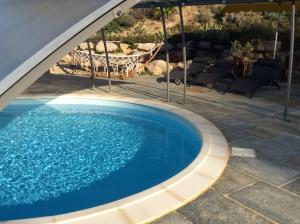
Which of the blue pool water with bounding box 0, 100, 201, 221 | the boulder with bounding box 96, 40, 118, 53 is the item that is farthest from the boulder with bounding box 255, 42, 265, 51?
the boulder with bounding box 96, 40, 118, 53

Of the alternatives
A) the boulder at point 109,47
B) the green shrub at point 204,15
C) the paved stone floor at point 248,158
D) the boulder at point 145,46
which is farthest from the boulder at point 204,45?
the green shrub at point 204,15

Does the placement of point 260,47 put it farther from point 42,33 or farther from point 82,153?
point 42,33

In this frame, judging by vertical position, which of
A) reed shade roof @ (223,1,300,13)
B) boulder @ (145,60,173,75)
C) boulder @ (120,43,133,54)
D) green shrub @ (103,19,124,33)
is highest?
reed shade roof @ (223,1,300,13)

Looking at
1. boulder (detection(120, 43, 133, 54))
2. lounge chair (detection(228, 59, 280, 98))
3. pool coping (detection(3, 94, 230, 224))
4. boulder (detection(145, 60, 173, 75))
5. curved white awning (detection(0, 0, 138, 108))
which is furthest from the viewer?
boulder (detection(120, 43, 133, 54))

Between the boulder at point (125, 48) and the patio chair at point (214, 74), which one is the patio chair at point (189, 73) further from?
the boulder at point (125, 48)

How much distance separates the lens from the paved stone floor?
4820 mm

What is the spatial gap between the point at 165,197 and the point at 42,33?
2.82m

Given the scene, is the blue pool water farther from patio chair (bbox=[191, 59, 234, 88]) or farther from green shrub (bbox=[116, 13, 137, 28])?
green shrub (bbox=[116, 13, 137, 28])

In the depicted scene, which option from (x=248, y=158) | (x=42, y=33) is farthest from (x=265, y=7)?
(x=42, y=33)

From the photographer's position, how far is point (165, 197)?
518 centimetres

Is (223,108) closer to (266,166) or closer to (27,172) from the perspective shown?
(266,166)

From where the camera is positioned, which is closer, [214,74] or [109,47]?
[214,74]

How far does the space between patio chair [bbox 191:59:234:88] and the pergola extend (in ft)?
29.9

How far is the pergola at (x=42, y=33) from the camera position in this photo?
3.36 m
